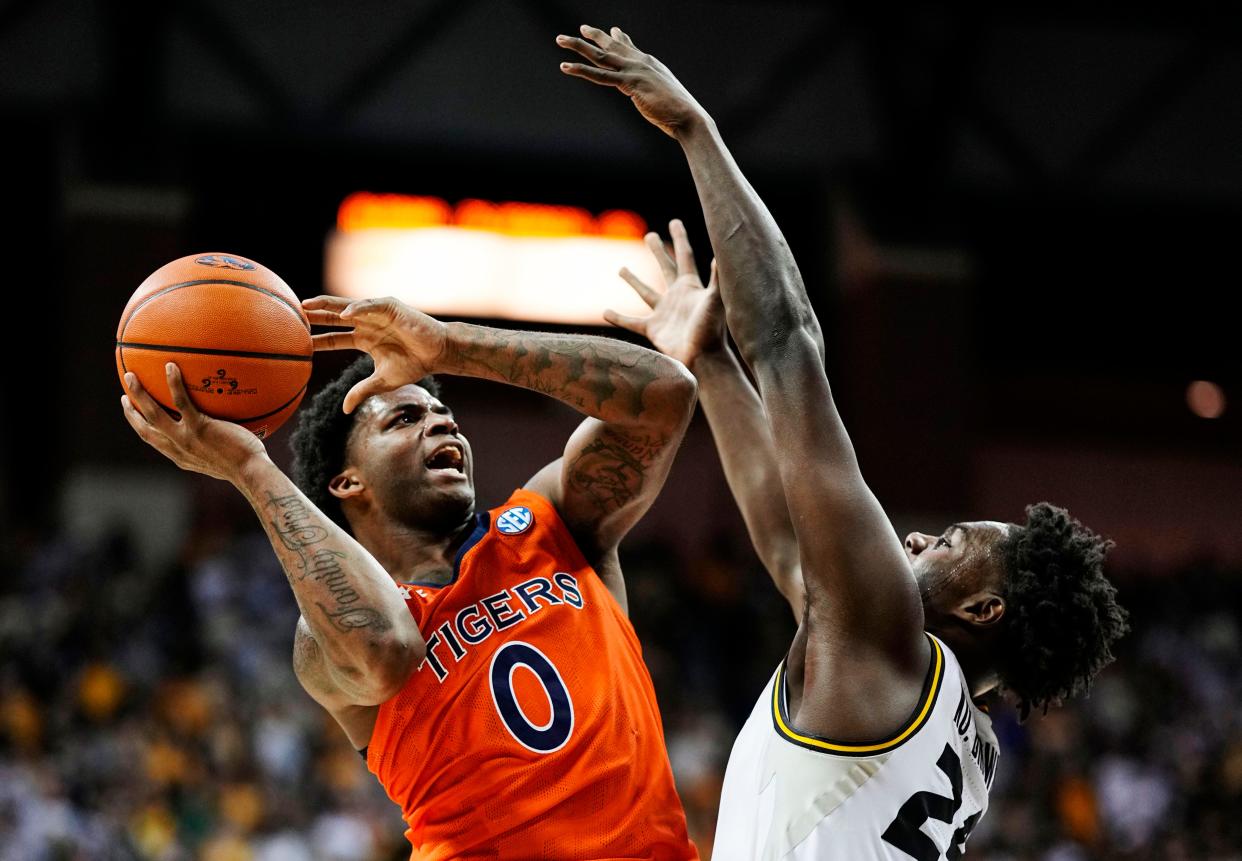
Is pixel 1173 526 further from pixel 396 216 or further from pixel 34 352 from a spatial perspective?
pixel 34 352

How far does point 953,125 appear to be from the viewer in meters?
15.5

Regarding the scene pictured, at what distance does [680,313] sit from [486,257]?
10084 mm

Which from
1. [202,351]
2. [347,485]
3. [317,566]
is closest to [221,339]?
[202,351]

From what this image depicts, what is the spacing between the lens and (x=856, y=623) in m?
3.01

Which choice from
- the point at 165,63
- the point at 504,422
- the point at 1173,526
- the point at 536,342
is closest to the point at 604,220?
the point at 504,422

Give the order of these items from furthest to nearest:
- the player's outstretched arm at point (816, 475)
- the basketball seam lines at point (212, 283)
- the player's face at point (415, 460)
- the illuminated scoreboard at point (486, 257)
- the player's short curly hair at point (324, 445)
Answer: the illuminated scoreboard at point (486, 257) → the player's short curly hair at point (324, 445) → the player's face at point (415, 460) → the basketball seam lines at point (212, 283) → the player's outstretched arm at point (816, 475)

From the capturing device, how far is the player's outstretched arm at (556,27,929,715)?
9.80 feet

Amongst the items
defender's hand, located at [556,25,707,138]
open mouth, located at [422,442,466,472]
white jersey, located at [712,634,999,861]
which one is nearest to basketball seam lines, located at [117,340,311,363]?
open mouth, located at [422,442,466,472]

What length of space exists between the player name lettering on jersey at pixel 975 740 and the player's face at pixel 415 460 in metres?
1.32

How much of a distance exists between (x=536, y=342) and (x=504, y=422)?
13313 millimetres

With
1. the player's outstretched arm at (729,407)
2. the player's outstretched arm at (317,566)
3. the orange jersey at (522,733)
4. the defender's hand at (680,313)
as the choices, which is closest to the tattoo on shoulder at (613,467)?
the orange jersey at (522,733)

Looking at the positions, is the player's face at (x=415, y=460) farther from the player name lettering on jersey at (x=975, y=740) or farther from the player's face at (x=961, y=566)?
the player name lettering on jersey at (x=975, y=740)

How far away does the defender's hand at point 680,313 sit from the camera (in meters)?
4.11

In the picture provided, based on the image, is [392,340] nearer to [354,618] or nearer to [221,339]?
[221,339]
